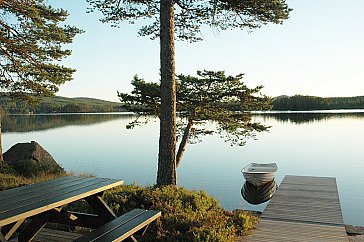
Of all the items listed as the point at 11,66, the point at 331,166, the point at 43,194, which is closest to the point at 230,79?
the point at 11,66

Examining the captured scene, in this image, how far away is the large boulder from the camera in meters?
11.8

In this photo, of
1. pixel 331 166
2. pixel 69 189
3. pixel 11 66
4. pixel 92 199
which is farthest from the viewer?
pixel 331 166

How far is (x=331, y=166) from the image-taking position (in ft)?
65.8

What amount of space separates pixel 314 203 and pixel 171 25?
15.0ft

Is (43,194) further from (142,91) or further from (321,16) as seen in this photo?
(321,16)

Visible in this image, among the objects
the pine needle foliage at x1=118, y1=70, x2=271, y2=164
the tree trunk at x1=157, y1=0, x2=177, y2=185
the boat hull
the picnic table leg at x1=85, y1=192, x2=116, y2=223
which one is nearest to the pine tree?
the tree trunk at x1=157, y1=0, x2=177, y2=185

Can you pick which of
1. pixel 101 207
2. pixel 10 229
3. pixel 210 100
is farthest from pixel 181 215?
pixel 210 100

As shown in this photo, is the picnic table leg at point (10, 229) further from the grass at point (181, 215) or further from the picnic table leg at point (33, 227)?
the grass at point (181, 215)

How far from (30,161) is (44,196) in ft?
32.1

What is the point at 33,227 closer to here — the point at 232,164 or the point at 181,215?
the point at 181,215

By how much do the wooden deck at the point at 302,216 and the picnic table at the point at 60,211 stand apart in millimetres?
1887

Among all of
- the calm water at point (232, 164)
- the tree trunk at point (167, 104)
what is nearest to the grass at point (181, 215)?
the tree trunk at point (167, 104)

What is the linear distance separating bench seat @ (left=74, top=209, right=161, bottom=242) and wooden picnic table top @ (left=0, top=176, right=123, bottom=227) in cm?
39

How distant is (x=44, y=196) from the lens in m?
3.36
